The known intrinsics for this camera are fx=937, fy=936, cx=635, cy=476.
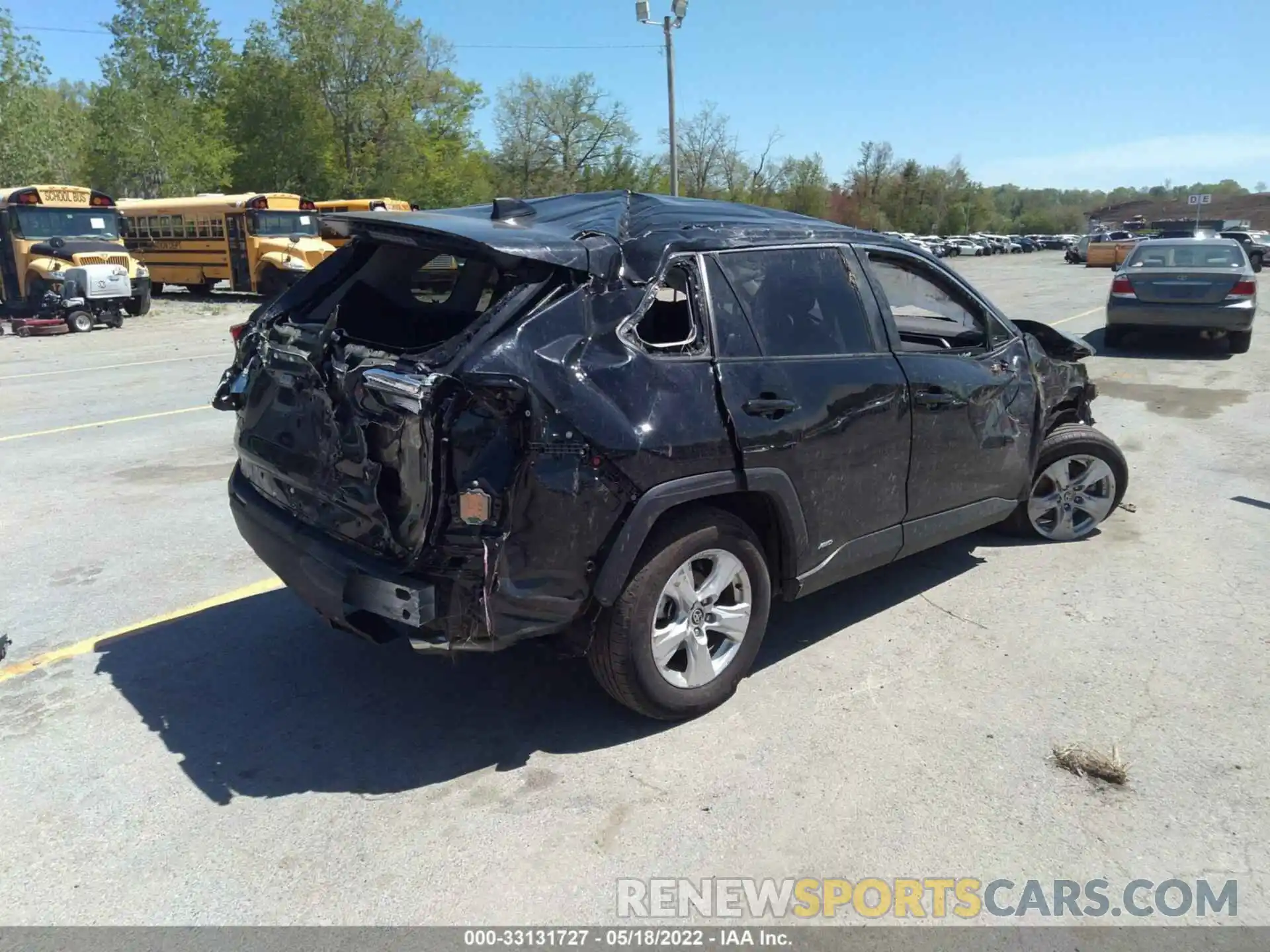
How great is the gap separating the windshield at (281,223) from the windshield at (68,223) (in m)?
3.29

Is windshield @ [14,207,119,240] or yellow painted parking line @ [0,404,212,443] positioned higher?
windshield @ [14,207,119,240]

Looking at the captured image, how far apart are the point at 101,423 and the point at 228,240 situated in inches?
678

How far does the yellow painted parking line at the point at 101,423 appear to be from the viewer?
8812mm

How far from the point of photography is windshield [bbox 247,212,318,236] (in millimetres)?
23984

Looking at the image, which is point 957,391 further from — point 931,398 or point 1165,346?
point 1165,346

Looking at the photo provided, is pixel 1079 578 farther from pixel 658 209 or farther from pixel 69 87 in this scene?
pixel 69 87

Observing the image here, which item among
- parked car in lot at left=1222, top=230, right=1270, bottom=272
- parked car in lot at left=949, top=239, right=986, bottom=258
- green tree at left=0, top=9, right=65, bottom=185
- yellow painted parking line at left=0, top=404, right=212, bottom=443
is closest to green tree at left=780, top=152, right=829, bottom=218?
parked car in lot at left=949, top=239, right=986, bottom=258

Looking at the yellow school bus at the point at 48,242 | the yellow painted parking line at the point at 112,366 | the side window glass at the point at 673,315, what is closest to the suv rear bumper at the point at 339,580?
the side window glass at the point at 673,315

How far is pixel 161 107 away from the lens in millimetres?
44750

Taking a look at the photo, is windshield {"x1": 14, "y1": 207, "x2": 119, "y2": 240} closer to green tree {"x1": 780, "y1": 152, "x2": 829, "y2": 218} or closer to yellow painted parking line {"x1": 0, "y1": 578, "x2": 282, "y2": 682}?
yellow painted parking line {"x1": 0, "y1": 578, "x2": 282, "y2": 682}

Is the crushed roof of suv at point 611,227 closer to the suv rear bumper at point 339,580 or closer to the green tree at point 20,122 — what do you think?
the suv rear bumper at point 339,580

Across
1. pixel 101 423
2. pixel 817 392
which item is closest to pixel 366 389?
pixel 817 392

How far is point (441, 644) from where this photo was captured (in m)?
3.18

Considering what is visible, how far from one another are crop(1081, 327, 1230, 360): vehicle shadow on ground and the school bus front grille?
1955 centimetres
